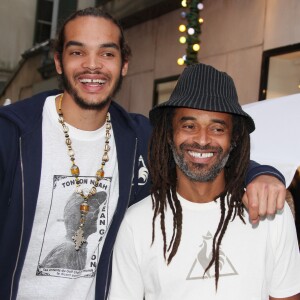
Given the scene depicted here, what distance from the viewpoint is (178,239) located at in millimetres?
2670

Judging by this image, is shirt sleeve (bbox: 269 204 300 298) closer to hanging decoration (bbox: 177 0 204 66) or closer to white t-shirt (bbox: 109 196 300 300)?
white t-shirt (bbox: 109 196 300 300)

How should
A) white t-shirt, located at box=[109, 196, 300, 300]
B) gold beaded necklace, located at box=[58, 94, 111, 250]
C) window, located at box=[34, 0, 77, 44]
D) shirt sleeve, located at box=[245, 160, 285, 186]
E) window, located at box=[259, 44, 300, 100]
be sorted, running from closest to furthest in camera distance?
white t-shirt, located at box=[109, 196, 300, 300] < shirt sleeve, located at box=[245, 160, 285, 186] < gold beaded necklace, located at box=[58, 94, 111, 250] < window, located at box=[259, 44, 300, 100] < window, located at box=[34, 0, 77, 44]

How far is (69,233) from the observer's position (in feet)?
9.65

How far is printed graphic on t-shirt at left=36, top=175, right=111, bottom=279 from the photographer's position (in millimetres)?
2895

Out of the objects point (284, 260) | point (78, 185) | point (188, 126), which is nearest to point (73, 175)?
point (78, 185)

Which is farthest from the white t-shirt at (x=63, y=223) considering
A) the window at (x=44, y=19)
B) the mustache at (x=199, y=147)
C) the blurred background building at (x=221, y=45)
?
the window at (x=44, y=19)

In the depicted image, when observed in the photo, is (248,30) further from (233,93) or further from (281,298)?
(281,298)

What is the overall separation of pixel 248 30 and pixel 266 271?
7019 millimetres

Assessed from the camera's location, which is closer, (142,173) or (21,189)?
(21,189)

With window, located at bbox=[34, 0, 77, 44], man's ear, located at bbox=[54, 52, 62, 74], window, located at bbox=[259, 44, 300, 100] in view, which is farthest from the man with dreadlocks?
window, located at bbox=[34, 0, 77, 44]

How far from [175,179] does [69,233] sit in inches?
26.4

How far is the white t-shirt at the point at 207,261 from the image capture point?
2586mm

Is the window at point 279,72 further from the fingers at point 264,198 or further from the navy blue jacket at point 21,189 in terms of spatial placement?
the fingers at point 264,198

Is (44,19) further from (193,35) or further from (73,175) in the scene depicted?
(73,175)
